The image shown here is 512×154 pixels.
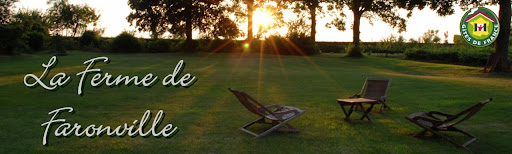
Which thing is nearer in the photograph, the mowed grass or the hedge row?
the mowed grass

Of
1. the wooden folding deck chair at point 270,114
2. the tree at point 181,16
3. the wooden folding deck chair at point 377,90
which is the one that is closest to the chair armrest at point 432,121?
the wooden folding deck chair at point 270,114

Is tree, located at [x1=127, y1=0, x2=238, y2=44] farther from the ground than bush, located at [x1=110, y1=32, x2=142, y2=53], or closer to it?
farther from the ground

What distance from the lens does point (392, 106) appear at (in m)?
12.4

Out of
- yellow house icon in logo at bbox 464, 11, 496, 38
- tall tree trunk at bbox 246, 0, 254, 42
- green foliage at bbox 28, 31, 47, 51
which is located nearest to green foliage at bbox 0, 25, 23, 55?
green foliage at bbox 28, 31, 47, 51

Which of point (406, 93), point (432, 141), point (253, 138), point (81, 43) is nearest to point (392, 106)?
point (406, 93)

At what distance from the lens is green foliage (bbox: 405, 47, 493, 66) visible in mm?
35531

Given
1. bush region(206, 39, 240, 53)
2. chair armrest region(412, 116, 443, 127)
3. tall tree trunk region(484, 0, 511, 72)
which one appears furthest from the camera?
bush region(206, 39, 240, 53)

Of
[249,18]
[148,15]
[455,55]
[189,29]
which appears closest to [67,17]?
[148,15]

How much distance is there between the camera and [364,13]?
47750 millimetres

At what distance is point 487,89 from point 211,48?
38312 millimetres

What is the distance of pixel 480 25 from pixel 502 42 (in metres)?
4.17

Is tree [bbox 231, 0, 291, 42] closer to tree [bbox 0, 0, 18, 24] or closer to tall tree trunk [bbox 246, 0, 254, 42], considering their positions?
tall tree trunk [bbox 246, 0, 254, 42]

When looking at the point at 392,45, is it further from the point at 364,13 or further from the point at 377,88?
the point at 377,88

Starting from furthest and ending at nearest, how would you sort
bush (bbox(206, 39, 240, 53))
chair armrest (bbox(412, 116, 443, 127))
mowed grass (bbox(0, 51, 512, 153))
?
bush (bbox(206, 39, 240, 53)) < chair armrest (bbox(412, 116, 443, 127)) < mowed grass (bbox(0, 51, 512, 153))
